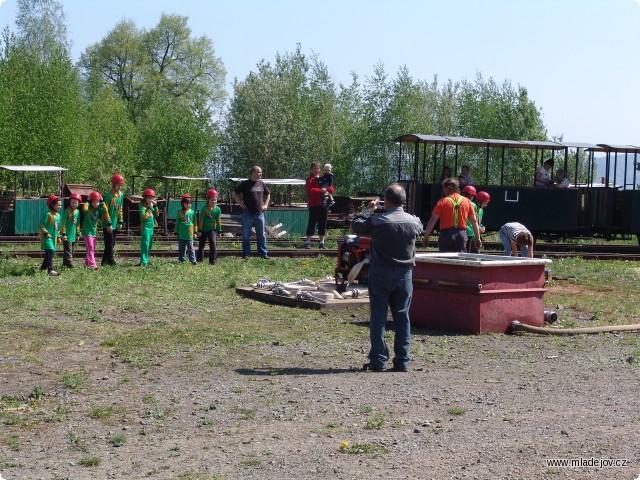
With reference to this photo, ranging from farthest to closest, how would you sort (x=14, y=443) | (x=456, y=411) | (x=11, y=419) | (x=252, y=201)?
(x=252, y=201) → (x=456, y=411) → (x=11, y=419) → (x=14, y=443)

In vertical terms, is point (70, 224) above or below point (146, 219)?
below

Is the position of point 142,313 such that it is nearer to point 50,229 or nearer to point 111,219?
point 50,229

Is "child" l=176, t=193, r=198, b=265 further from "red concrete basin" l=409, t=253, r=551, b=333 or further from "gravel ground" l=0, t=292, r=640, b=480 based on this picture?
"gravel ground" l=0, t=292, r=640, b=480

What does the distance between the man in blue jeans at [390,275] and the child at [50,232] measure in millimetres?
8434

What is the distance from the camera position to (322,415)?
738 cm

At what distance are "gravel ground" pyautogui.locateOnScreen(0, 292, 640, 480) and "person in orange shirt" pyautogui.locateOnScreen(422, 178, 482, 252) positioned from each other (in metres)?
3.04

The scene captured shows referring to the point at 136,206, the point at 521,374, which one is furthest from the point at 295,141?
the point at 521,374

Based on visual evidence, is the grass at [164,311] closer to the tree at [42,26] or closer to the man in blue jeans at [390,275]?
the man in blue jeans at [390,275]

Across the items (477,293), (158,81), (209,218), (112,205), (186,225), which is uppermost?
(158,81)

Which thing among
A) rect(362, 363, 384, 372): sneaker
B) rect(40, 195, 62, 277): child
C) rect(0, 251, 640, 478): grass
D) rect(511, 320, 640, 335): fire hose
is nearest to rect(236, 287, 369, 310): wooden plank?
rect(0, 251, 640, 478): grass

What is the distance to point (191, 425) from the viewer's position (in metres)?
7.09

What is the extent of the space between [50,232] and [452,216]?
7.19 m

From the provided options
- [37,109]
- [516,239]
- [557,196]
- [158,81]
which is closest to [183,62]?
[158,81]

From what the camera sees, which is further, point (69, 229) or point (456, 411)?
point (69, 229)
